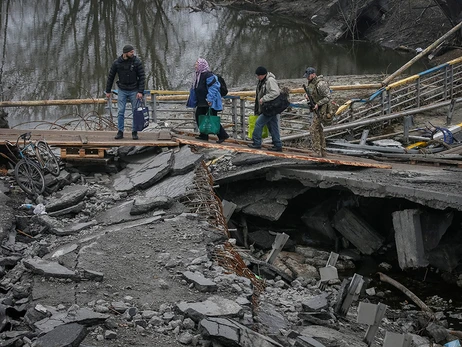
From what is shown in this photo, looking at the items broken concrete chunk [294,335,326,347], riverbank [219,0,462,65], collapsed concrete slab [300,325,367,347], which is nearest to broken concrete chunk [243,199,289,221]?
collapsed concrete slab [300,325,367,347]

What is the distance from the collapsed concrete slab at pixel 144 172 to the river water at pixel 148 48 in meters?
11.1

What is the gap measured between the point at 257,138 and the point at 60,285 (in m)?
5.68

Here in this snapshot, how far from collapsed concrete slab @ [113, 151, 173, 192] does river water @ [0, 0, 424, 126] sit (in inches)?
437

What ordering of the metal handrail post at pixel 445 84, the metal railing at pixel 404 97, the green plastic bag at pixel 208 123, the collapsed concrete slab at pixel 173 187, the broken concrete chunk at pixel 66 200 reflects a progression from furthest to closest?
the metal handrail post at pixel 445 84 → the metal railing at pixel 404 97 → the green plastic bag at pixel 208 123 → the collapsed concrete slab at pixel 173 187 → the broken concrete chunk at pixel 66 200

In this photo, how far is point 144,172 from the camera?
38.0 feet

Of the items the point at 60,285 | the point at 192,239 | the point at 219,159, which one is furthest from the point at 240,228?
the point at 60,285

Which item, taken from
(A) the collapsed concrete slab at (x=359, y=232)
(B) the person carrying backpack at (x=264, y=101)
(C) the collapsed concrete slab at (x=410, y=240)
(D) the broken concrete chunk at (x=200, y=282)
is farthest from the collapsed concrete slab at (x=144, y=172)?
(C) the collapsed concrete slab at (x=410, y=240)

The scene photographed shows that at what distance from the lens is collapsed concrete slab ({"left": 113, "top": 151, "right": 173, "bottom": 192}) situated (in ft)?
36.5

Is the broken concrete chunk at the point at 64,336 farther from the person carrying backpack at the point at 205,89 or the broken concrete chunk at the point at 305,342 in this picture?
the person carrying backpack at the point at 205,89

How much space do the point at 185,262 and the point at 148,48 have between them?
26.5 m

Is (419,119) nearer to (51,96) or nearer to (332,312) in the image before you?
(332,312)

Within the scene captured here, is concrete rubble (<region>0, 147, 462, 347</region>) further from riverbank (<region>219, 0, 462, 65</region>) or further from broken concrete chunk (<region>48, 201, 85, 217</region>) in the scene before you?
riverbank (<region>219, 0, 462, 65</region>)

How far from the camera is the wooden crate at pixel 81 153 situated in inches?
480

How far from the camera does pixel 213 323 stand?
21.2ft
